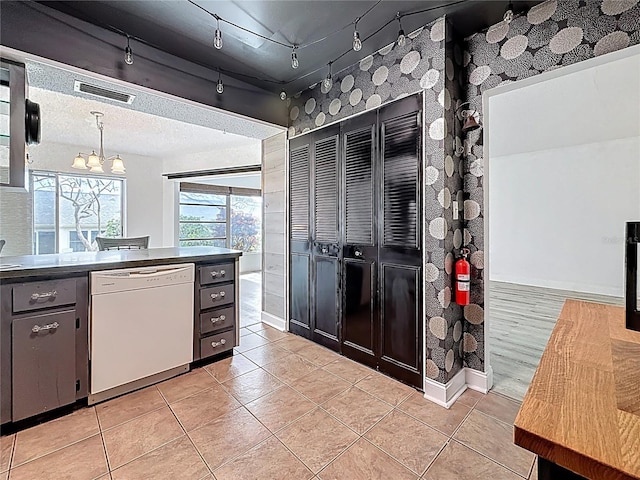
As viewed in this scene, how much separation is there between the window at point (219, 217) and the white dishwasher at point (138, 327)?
4.95 meters

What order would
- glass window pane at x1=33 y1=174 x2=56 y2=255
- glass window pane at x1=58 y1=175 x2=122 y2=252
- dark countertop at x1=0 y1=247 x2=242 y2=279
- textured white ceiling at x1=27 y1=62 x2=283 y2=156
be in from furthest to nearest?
1. glass window pane at x1=58 y1=175 x2=122 y2=252
2. glass window pane at x1=33 y1=174 x2=56 y2=255
3. textured white ceiling at x1=27 y1=62 x2=283 y2=156
4. dark countertop at x1=0 y1=247 x2=242 y2=279

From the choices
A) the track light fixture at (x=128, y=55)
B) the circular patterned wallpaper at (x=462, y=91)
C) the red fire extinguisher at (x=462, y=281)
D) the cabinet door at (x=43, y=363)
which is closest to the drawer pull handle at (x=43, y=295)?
the cabinet door at (x=43, y=363)

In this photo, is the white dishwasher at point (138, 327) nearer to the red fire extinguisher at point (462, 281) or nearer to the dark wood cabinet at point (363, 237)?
the dark wood cabinet at point (363, 237)

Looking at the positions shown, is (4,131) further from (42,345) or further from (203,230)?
(203,230)

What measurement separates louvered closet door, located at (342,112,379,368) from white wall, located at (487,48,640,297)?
2219 mm

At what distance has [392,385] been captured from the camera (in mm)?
2359

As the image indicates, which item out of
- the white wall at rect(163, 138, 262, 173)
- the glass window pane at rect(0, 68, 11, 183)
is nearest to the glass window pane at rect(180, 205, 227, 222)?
the white wall at rect(163, 138, 262, 173)

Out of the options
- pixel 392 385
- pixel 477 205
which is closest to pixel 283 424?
pixel 392 385

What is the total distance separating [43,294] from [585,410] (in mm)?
2567

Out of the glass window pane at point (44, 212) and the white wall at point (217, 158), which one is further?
the glass window pane at point (44, 212)

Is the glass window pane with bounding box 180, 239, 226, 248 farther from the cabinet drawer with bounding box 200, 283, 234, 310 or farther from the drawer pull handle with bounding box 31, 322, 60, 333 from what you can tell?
the drawer pull handle with bounding box 31, 322, 60, 333

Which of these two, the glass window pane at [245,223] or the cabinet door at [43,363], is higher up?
the glass window pane at [245,223]

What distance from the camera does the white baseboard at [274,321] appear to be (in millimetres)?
3588

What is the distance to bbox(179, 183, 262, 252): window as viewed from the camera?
7148 mm
